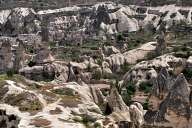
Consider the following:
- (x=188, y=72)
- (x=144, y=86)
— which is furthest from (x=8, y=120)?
(x=188, y=72)

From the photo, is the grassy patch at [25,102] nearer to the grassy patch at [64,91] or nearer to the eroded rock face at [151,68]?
the grassy patch at [64,91]

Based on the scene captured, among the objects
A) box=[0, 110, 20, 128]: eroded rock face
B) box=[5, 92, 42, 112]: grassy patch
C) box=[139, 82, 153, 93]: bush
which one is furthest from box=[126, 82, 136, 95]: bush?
box=[0, 110, 20, 128]: eroded rock face

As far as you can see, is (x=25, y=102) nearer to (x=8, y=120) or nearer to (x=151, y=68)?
(x=8, y=120)

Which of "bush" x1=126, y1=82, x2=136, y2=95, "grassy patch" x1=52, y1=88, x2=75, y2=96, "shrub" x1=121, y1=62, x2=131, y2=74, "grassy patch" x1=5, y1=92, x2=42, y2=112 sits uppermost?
"grassy patch" x1=5, y1=92, x2=42, y2=112

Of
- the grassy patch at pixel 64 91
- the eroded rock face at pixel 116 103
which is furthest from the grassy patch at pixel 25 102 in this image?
the eroded rock face at pixel 116 103

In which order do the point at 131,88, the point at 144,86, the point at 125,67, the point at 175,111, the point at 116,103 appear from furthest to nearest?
1. the point at 125,67
2. the point at 144,86
3. the point at 131,88
4. the point at 116,103
5. the point at 175,111

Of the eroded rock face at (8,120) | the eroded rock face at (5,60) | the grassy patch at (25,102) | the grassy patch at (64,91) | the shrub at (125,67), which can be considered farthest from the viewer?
the shrub at (125,67)

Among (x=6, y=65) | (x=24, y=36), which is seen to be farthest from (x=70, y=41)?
(x=6, y=65)

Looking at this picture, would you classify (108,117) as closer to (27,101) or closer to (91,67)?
(27,101)

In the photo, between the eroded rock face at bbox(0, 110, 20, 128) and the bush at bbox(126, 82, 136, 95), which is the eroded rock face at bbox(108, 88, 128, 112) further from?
the bush at bbox(126, 82, 136, 95)
